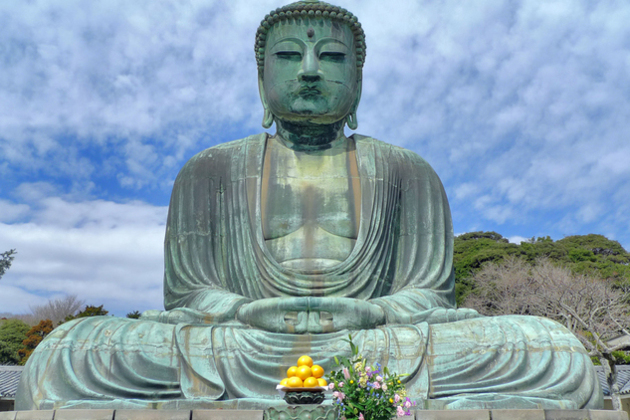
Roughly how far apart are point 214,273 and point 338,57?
9.40 ft

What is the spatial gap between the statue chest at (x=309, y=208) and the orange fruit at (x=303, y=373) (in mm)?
2659

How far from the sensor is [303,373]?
3.94 meters

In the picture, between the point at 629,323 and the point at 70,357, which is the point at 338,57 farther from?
the point at 629,323

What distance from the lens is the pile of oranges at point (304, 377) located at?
3.88 metres

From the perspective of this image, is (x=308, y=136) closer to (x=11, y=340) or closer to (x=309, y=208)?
(x=309, y=208)

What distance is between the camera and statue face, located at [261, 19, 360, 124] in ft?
23.9

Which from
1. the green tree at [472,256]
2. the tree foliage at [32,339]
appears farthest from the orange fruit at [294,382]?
the green tree at [472,256]

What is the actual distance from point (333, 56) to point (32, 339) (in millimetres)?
19121

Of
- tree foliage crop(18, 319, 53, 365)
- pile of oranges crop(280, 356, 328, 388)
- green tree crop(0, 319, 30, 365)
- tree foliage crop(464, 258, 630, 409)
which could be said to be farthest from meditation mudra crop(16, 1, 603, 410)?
green tree crop(0, 319, 30, 365)

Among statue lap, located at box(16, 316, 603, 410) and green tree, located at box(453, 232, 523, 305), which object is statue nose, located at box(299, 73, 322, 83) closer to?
statue lap, located at box(16, 316, 603, 410)

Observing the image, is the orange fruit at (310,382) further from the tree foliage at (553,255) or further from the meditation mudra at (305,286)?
the tree foliage at (553,255)

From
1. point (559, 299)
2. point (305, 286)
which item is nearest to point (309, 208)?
point (305, 286)

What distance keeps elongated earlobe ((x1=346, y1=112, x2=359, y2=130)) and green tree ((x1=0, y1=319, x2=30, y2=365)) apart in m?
18.8

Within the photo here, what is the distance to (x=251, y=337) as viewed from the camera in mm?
5602
